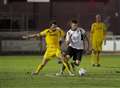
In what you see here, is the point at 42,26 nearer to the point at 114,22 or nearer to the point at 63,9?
the point at 63,9

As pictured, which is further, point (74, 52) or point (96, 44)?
point (96, 44)

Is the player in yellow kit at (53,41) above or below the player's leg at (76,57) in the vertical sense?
above

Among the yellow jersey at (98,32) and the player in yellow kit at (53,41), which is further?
the yellow jersey at (98,32)

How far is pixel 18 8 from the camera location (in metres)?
53.1

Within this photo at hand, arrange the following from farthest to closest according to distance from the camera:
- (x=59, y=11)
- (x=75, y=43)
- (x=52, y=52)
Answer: (x=59, y=11), (x=75, y=43), (x=52, y=52)

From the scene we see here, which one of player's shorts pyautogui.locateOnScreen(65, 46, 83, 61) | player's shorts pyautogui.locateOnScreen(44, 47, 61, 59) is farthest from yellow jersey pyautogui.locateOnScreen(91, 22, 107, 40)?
player's shorts pyautogui.locateOnScreen(44, 47, 61, 59)

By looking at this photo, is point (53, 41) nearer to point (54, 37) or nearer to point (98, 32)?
point (54, 37)

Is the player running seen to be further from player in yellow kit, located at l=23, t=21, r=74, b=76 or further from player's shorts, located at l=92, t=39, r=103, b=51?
player's shorts, located at l=92, t=39, r=103, b=51

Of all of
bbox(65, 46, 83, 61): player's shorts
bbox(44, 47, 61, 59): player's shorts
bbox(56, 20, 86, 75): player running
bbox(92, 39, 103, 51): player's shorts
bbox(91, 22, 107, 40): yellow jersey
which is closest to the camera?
bbox(44, 47, 61, 59): player's shorts

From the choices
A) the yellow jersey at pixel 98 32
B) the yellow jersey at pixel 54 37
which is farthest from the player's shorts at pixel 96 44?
the yellow jersey at pixel 54 37

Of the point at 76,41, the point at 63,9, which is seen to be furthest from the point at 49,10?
the point at 76,41

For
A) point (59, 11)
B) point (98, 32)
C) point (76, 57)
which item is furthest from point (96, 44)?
point (59, 11)

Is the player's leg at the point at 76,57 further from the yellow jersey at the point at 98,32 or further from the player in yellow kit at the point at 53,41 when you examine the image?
the yellow jersey at the point at 98,32

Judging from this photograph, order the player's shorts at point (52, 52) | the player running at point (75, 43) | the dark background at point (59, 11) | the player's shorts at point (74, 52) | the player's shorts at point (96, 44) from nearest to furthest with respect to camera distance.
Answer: the player's shorts at point (52, 52) < the player running at point (75, 43) < the player's shorts at point (74, 52) < the player's shorts at point (96, 44) < the dark background at point (59, 11)
